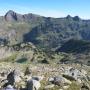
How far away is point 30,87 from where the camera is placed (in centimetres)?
3659

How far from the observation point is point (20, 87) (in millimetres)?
37688

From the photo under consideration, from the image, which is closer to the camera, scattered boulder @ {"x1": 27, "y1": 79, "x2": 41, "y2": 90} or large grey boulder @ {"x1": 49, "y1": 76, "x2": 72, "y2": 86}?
scattered boulder @ {"x1": 27, "y1": 79, "x2": 41, "y2": 90}

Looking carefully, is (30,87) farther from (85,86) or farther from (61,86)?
(85,86)

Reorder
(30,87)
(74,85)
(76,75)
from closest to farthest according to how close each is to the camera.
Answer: (30,87), (74,85), (76,75)

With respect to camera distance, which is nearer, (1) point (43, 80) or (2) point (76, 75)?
(1) point (43, 80)

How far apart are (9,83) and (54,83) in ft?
18.4

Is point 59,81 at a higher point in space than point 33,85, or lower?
lower

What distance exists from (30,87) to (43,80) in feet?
14.2

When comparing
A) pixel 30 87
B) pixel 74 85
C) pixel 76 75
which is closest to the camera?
pixel 30 87

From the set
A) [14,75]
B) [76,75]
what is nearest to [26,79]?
[14,75]

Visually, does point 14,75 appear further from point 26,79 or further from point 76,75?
point 76,75

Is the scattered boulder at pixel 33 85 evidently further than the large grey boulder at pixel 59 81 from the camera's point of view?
No

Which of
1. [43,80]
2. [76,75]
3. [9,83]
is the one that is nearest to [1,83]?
[9,83]

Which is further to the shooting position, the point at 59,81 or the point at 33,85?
the point at 59,81
